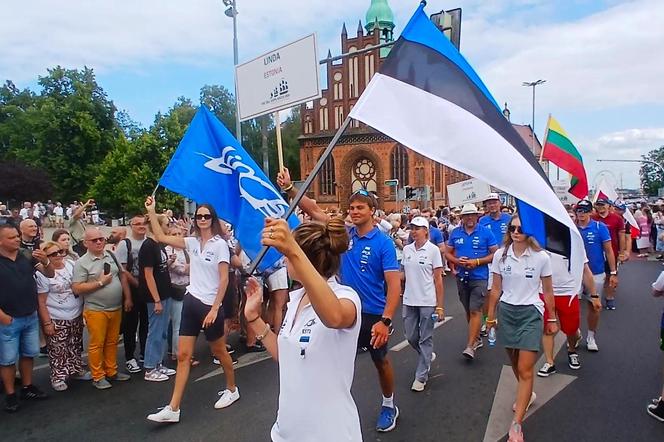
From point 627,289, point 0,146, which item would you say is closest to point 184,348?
point 627,289

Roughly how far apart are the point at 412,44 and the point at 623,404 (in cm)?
372

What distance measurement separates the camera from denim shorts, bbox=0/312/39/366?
4.65 metres

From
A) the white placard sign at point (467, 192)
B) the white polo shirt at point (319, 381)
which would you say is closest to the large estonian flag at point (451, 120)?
the white polo shirt at point (319, 381)

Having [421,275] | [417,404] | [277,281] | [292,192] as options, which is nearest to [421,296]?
[421,275]

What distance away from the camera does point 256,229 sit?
4449 millimetres

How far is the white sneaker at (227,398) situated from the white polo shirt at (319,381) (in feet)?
9.19

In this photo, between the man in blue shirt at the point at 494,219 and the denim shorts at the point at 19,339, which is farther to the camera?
the man in blue shirt at the point at 494,219

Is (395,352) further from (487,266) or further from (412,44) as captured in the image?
(412,44)

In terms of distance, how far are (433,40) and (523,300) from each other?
7.44ft

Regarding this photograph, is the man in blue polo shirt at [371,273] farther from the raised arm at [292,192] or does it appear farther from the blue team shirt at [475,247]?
the blue team shirt at [475,247]

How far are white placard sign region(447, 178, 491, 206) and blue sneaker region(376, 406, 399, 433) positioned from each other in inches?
386

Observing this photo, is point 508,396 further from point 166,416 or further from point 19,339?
point 19,339

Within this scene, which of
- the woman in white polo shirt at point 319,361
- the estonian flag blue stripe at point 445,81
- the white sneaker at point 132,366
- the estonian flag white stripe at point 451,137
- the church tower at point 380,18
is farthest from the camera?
the church tower at point 380,18

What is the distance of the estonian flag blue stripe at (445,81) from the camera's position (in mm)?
3203
